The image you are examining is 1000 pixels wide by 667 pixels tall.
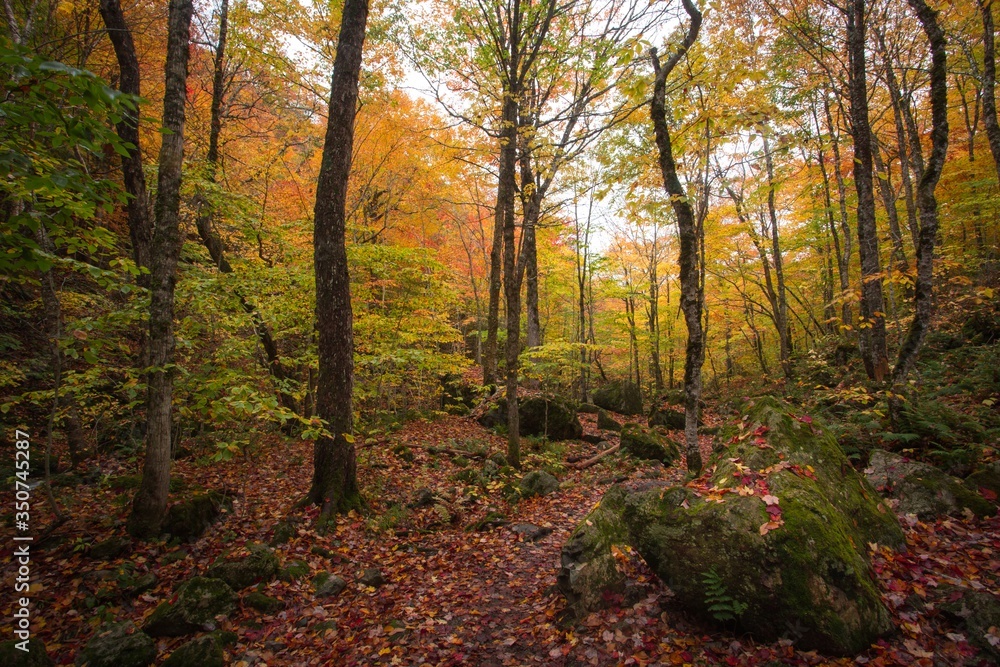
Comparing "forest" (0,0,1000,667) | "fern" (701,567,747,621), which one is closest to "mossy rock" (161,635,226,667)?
"forest" (0,0,1000,667)

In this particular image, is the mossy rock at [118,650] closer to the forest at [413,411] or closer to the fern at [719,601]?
the forest at [413,411]

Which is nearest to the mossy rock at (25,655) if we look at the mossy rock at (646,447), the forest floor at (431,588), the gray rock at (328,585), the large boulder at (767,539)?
the forest floor at (431,588)

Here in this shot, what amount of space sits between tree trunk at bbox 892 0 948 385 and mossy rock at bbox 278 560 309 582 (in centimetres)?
942

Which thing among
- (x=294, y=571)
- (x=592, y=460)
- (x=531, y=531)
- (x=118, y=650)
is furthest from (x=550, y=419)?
(x=118, y=650)

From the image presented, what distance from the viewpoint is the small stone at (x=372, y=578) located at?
5477 mm

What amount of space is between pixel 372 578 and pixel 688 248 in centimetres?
736

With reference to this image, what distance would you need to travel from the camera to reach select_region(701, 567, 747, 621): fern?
3.39 metres

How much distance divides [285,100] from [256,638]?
13624 millimetres

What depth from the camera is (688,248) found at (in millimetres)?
7691

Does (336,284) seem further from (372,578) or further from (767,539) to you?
(767,539)

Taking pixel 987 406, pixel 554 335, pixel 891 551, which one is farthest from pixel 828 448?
pixel 554 335

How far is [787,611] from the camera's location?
3.31 m

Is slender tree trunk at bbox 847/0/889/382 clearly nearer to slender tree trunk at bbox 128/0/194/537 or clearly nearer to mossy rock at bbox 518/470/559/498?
mossy rock at bbox 518/470/559/498

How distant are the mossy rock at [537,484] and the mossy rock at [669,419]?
814cm
